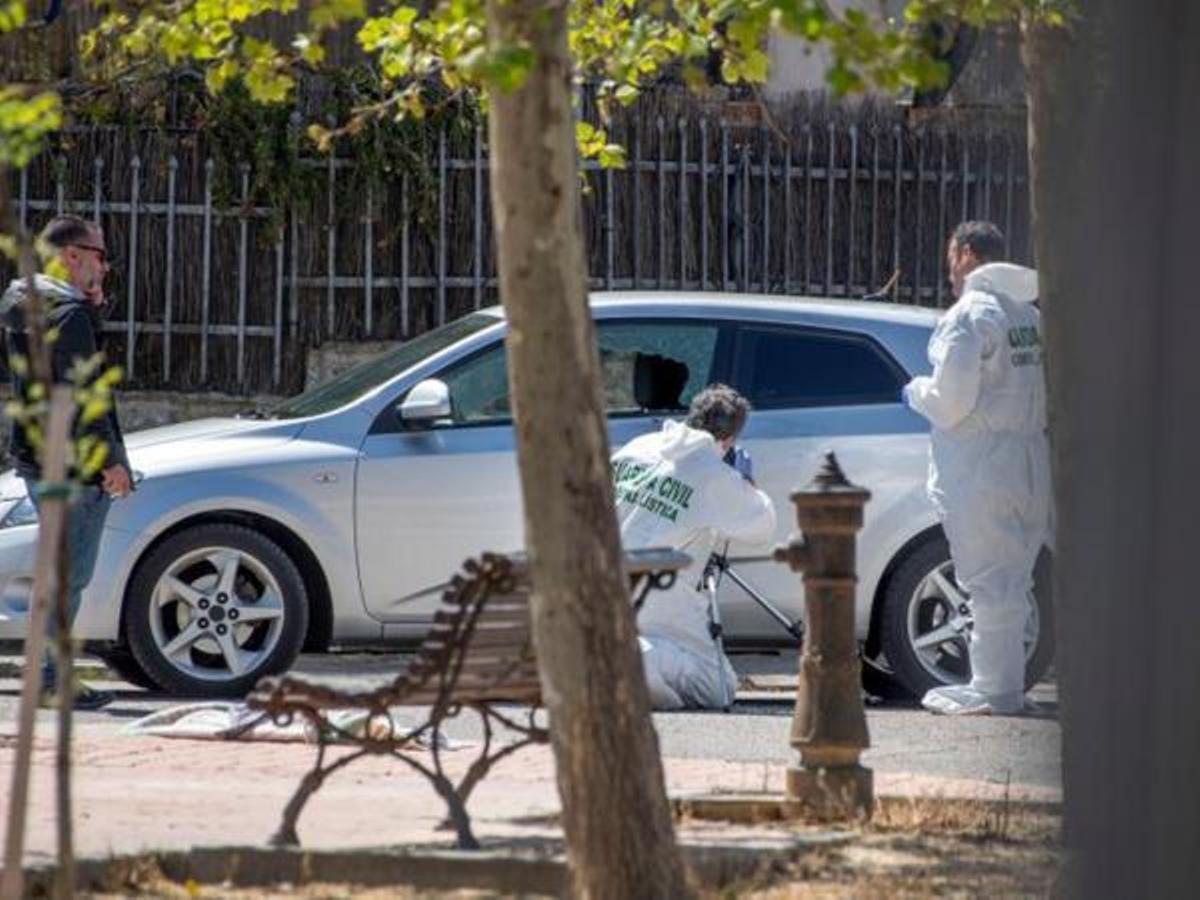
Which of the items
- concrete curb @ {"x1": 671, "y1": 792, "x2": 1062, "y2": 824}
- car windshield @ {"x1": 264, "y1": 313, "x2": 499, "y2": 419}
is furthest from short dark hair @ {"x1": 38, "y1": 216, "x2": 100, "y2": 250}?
concrete curb @ {"x1": 671, "y1": 792, "x2": 1062, "y2": 824}

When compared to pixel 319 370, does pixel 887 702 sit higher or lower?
lower

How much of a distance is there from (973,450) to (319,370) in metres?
7.24

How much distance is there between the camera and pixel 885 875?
705 centimetres

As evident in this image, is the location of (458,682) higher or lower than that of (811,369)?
lower

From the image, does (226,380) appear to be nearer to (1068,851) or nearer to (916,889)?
(916,889)

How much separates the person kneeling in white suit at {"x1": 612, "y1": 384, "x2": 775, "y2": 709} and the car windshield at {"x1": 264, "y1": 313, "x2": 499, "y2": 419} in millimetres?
1414

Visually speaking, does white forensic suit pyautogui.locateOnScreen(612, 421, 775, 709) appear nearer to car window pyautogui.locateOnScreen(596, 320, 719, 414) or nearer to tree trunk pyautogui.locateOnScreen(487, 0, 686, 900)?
car window pyautogui.locateOnScreen(596, 320, 719, 414)

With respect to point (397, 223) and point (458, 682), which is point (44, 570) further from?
point (397, 223)

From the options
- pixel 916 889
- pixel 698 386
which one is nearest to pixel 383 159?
pixel 698 386

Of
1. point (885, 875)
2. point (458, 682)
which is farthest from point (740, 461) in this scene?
point (885, 875)

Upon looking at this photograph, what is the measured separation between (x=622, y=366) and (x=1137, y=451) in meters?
8.53

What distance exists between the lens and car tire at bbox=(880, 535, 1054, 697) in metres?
12.1

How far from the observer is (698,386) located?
12531 millimetres

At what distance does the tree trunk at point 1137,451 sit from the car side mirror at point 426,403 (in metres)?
7.73
